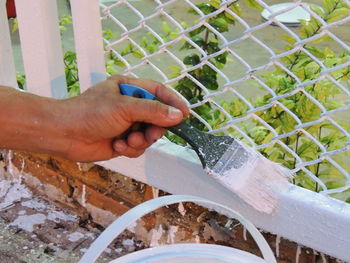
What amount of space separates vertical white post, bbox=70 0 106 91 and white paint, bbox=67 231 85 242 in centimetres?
42

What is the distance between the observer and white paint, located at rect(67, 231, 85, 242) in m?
1.66

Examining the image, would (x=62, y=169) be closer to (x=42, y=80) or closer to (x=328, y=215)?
(x=42, y=80)

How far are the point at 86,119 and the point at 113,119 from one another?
0.21ft

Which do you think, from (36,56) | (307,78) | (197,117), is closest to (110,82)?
(197,117)

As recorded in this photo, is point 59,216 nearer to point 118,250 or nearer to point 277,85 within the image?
point 118,250

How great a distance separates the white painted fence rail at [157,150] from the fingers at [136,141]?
0.57 feet

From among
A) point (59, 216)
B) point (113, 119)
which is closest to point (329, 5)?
point (113, 119)

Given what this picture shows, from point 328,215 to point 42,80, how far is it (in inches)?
35.5

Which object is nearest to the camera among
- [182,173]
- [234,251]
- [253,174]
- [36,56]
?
[234,251]

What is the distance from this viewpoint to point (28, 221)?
5.65ft

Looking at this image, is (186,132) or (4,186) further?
(4,186)

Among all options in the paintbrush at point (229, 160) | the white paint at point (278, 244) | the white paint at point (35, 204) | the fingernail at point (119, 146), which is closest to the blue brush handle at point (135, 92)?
the paintbrush at point (229, 160)

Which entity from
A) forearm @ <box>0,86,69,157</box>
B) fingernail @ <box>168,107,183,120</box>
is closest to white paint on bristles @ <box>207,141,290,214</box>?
fingernail @ <box>168,107,183,120</box>

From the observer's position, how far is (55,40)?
171 centimetres
